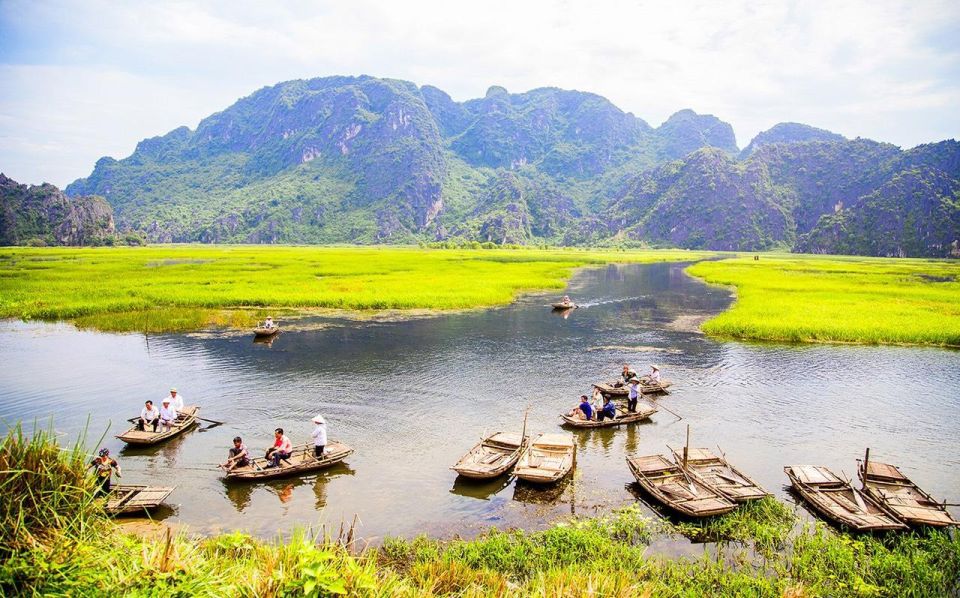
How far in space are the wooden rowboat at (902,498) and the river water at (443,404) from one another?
228cm

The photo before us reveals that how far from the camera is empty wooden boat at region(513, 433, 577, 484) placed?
1627 centimetres

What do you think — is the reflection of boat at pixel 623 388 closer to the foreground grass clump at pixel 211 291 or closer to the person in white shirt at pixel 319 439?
the person in white shirt at pixel 319 439

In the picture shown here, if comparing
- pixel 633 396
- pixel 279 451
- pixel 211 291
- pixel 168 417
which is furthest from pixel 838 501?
pixel 211 291

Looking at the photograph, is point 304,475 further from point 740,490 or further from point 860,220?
point 860,220

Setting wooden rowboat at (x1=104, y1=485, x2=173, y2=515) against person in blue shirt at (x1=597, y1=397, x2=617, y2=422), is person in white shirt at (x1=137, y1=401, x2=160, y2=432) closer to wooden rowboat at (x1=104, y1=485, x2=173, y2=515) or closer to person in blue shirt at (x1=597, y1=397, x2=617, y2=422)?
wooden rowboat at (x1=104, y1=485, x2=173, y2=515)

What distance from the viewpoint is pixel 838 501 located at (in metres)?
14.9

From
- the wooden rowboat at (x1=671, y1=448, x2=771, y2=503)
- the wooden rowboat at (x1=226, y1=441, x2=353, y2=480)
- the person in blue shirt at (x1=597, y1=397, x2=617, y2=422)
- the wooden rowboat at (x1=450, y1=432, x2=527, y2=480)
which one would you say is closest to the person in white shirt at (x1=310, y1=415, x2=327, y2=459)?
the wooden rowboat at (x1=226, y1=441, x2=353, y2=480)

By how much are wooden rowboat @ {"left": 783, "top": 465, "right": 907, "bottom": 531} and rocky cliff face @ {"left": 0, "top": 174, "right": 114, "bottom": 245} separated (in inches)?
7162

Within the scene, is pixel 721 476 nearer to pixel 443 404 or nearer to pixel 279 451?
pixel 443 404

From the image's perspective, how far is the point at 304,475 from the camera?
1747cm

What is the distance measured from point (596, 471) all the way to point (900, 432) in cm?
1430

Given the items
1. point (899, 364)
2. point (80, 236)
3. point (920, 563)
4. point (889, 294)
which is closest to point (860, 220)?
point (889, 294)

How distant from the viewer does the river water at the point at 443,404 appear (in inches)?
636

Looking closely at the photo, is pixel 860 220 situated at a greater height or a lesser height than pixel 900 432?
greater
